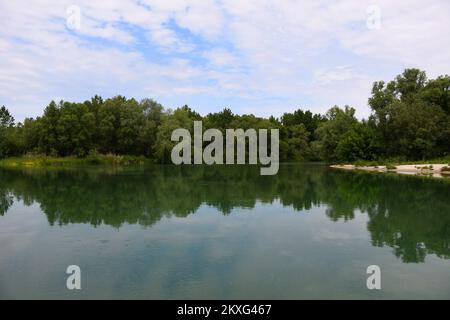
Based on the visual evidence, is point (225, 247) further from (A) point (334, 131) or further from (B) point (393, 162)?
(A) point (334, 131)

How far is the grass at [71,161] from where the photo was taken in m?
51.9

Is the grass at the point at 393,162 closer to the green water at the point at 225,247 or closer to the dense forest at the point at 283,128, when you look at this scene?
the dense forest at the point at 283,128

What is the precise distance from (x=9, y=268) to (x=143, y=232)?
3.42m

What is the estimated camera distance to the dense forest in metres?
42.4

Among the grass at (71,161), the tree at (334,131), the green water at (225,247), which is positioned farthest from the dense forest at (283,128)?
the green water at (225,247)

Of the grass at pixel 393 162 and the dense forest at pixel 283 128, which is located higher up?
the dense forest at pixel 283 128

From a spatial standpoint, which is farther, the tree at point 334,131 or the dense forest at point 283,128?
the tree at point 334,131

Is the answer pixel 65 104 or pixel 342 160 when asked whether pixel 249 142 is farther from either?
pixel 65 104

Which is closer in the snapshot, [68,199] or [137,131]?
[68,199]

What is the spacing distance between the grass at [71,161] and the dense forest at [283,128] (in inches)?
82.6

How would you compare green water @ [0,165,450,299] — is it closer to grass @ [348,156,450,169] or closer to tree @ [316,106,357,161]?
grass @ [348,156,450,169]

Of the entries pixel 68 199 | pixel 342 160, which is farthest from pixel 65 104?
pixel 68 199

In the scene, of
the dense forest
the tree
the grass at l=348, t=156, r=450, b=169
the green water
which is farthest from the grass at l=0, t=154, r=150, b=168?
the green water
